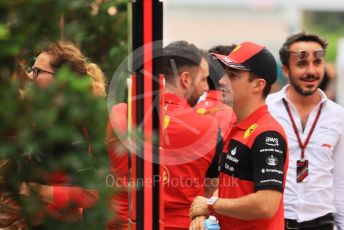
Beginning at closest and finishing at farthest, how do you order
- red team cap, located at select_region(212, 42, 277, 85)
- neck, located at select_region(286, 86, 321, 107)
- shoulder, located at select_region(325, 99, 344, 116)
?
red team cap, located at select_region(212, 42, 277, 85) < shoulder, located at select_region(325, 99, 344, 116) < neck, located at select_region(286, 86, 321, 107)

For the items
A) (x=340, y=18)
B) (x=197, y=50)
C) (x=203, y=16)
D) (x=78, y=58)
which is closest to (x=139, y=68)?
(x=78, y=58)

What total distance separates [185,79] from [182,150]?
584 mm

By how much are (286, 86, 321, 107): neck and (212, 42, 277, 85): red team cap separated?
4.51 feet


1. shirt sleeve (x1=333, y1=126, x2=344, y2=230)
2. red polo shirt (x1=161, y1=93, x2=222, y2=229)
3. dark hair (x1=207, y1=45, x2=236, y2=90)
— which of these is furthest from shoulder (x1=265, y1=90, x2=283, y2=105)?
red polo shirt (x1=161, y1=93, x2=222, y2=229)

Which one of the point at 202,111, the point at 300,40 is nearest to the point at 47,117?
the point at 202,111

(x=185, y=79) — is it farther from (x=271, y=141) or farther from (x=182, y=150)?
(x=271, y=141)

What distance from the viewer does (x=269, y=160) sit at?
13.8ft

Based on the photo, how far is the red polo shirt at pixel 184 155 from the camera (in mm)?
5094

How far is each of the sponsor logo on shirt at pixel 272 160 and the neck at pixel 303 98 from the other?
1.83 m

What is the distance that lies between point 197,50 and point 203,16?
23.1 metres

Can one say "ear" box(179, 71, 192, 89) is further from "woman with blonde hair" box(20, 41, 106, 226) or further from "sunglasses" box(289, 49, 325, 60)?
"woman with blonde hair" box(20, 41, 106, 226)

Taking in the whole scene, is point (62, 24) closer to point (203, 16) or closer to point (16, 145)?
point (16, 145)

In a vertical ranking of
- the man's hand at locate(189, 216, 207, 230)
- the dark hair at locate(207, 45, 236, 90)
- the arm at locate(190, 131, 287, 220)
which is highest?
the dark hair at locate(207, 45, 236, 90)

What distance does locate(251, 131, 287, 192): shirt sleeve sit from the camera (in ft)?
13.8
